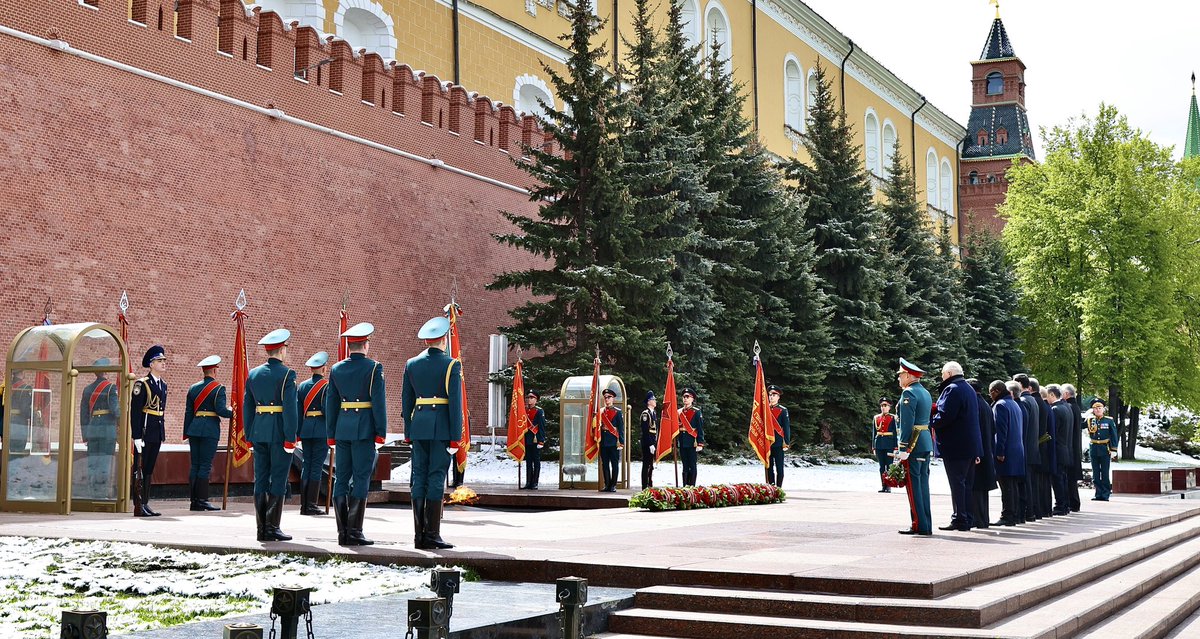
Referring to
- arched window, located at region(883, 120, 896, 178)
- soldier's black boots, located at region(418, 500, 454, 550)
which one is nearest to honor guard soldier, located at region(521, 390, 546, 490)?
soldier's black boots, located at region(418, 500, 454, 550)

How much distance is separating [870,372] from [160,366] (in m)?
17.8

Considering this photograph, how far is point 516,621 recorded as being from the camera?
539 centimetres

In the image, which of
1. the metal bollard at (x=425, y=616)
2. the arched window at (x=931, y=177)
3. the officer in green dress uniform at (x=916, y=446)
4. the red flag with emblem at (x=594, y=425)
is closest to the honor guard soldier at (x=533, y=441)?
the red flag with emblem at (x=594, y=425)

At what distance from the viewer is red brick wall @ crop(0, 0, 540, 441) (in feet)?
47.7

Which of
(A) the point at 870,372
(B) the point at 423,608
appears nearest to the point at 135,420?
(B) the point at 423,608

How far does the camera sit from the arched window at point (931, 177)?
56.7 m

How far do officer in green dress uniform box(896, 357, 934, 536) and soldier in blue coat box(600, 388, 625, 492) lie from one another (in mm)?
6347

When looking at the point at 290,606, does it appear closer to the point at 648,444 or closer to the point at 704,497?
the point at 704,497

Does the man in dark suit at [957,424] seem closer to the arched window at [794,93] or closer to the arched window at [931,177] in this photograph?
the arched window at [794,93]

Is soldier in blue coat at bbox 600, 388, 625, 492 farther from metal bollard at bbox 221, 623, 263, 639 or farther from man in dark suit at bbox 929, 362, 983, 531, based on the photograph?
metal bollard at bbox 221, 623, 263, 639

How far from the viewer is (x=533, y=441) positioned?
16.5 metres

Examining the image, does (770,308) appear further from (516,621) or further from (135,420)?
(516,621)

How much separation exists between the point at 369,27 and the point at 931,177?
40.0m

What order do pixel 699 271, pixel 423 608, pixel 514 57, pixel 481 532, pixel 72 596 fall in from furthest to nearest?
1. pixel 514 57
2. pixel 699 271
3. pixel 481 532
4. pixel 72 596
5. pixel 423 608
